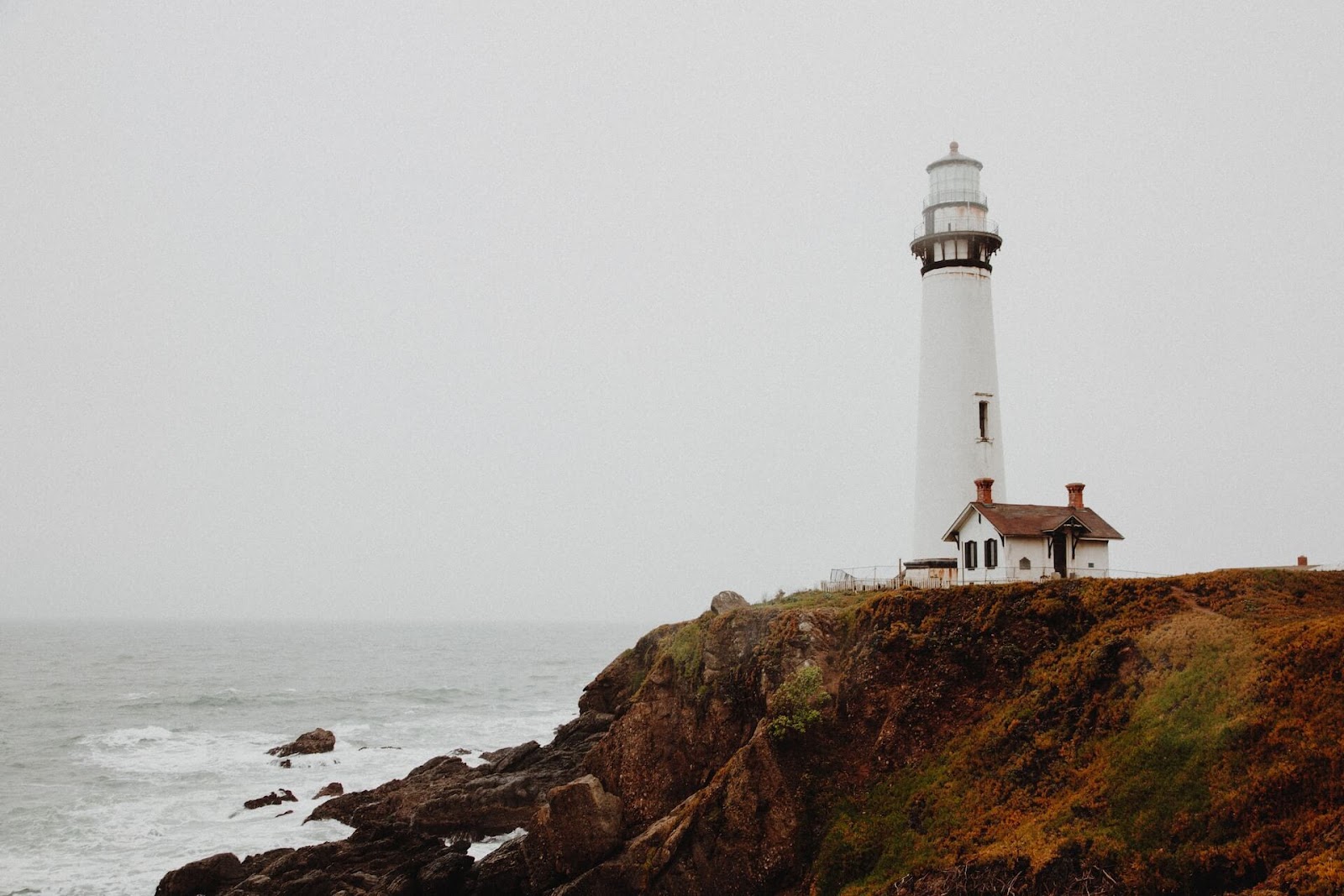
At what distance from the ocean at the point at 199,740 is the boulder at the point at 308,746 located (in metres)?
0.99

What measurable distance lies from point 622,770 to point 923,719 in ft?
28.3

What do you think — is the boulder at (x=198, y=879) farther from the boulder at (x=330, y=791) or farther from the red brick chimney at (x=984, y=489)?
the red brick chimney at (x=984, y=489)

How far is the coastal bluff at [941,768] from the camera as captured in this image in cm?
1488

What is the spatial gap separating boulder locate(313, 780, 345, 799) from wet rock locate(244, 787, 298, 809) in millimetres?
777

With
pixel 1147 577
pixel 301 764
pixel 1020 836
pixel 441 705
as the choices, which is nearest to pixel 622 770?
pixel 1020 836

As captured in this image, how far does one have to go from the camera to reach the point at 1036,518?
2817cm

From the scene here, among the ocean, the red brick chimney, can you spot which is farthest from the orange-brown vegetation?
the ocean

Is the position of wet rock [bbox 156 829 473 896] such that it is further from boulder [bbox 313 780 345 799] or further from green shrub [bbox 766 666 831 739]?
green shrub [bbox 766 666 831 739]

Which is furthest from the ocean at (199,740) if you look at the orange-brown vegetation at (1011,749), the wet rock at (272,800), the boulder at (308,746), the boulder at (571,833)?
the orange-brown vegetation at (1011,749)

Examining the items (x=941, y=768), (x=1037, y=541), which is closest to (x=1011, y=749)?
(x=941, y=768)

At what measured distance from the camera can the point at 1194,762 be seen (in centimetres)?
1562

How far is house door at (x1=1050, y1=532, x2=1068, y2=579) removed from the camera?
1086 inches

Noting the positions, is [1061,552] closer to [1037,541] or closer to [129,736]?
[1037,541]

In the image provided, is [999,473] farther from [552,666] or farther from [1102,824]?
[552,666]
